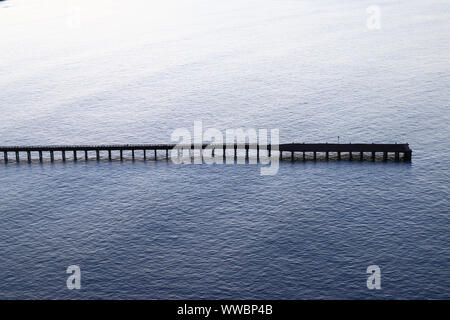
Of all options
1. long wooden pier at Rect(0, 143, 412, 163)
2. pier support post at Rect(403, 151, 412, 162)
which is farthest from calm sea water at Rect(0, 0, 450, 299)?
long wooden pier at Rect(0, 143, 412, 163)

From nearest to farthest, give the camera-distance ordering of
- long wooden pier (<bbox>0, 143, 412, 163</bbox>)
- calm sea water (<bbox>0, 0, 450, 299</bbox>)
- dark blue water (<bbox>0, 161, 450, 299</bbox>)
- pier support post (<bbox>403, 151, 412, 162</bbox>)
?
1. dark blue water (<bbox>0, 161, 450, 299</bbox>)
2. calm sea water (<bbox>0, 0, 450, 299</bbox>)
3. pier support post (<bbox>403, 151, 412, 162</bbox>)
4. long wooden pier (<bbox>0, 143, 412, 163</bbox>)

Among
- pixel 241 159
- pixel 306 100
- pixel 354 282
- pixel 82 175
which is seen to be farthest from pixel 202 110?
pixel 354 282

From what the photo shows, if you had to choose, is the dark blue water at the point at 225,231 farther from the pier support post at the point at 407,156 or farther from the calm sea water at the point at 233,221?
the pier support post at the point at 407,156

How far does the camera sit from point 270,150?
142 metres

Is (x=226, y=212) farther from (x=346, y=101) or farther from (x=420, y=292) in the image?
(x=346, y=101)

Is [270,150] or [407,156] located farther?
[270,150]

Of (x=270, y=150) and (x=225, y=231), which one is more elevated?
(x=270, y=150)

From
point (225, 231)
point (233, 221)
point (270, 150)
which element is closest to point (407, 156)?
point (270, 150)

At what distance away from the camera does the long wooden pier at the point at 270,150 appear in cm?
13800

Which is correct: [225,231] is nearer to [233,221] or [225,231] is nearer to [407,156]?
[233,221]

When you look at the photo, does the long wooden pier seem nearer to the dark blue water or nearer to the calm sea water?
the calm sea water

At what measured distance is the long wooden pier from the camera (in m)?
138

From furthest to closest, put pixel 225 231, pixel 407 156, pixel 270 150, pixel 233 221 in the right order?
1. pixel 270 150
2. pixel 407 156
3. pixel 233 221
4. pixel 225 231

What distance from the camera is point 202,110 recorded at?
183125mm
